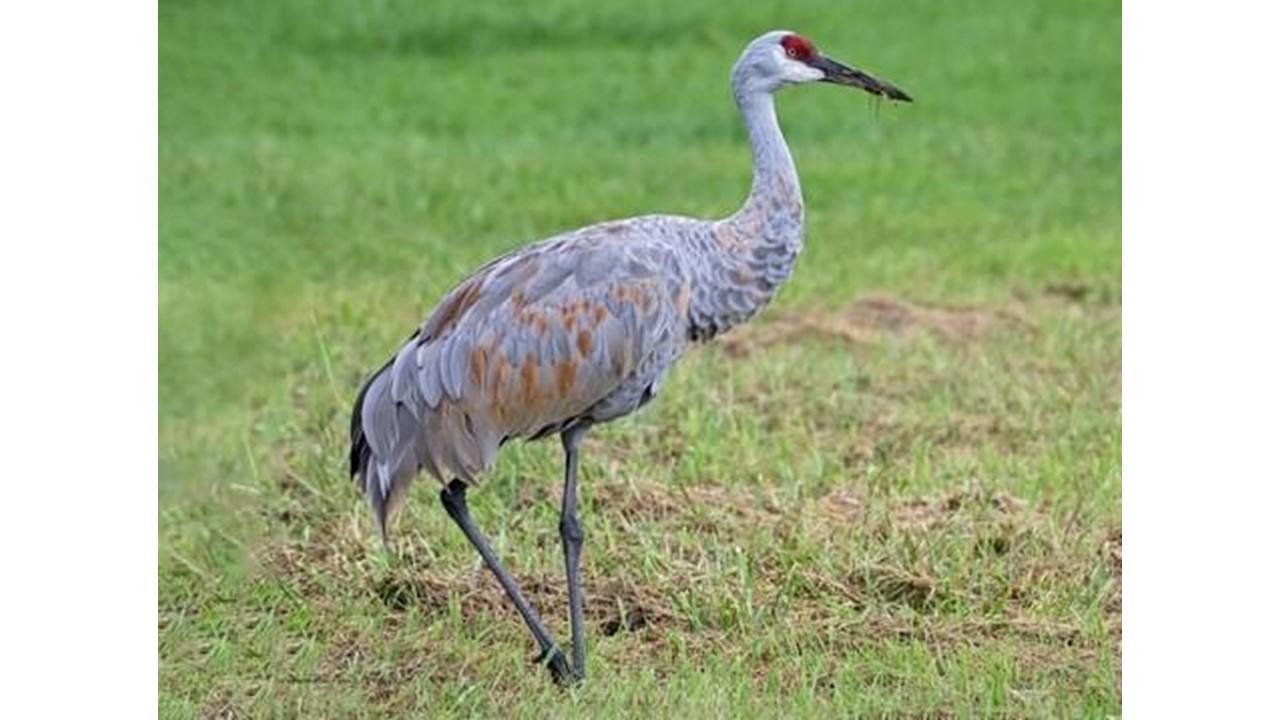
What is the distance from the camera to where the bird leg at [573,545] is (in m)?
6.32

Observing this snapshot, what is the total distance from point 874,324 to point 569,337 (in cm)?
437

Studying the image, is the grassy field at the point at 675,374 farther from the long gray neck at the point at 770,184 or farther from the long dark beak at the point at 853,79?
the long dark beak at the point at 853,79

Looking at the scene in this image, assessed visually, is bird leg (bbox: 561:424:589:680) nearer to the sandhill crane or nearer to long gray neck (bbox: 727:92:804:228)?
the sandhill crane

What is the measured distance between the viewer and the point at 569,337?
20.7 ft

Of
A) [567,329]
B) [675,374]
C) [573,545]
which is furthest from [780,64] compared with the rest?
[675,374]

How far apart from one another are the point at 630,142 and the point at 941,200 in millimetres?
2364

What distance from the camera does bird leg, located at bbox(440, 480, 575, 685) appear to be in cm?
633

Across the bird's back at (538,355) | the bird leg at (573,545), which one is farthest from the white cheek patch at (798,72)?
the bird leg at (573,545)

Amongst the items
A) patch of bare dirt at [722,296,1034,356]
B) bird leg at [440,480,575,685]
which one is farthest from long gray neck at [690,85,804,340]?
patch of bare dirt at [722,296,1034,356]

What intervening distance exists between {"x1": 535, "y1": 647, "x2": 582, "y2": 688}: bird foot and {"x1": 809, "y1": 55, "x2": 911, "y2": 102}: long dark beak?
1.63m

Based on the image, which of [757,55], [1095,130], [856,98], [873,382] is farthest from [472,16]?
[757,55]

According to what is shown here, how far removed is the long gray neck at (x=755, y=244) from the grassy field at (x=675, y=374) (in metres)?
0.83

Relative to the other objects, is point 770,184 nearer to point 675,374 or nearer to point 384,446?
point 384,446

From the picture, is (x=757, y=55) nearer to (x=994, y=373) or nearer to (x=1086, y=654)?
(x=1086, y=654)
